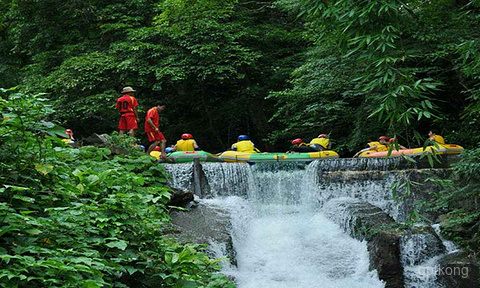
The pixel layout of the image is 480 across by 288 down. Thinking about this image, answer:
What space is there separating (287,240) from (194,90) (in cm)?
1101

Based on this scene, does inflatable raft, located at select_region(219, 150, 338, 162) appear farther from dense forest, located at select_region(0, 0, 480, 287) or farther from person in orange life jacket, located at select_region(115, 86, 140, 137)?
person in orange life jacket, located at select_region(115, 86, 140, 137)

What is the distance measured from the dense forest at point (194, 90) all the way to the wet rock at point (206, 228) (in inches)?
63.0

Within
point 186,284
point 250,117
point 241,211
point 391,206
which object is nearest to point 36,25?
point 250,117

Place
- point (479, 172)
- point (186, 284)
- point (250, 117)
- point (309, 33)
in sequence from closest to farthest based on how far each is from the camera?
point (186, 284)
point (479, 172)
point (309, 33)
point (250, 117)

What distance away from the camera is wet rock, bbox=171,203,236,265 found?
24.5 feet

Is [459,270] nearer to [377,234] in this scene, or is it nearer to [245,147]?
[377,234]

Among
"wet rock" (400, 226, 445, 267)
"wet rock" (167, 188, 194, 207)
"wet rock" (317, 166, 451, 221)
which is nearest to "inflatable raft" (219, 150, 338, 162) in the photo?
"wet rock" (317, 166, 451, 221)

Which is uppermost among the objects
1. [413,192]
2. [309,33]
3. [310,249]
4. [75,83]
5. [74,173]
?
[309,33]

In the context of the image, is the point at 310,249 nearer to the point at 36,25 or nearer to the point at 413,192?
the point at 413,192

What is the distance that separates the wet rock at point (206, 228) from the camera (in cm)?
745

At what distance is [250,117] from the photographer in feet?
62.5

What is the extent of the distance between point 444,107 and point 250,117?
22.4 feet

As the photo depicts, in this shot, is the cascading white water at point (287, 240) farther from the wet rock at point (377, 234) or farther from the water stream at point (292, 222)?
the wet rock at point (377, 234)

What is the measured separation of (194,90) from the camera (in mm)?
19312
